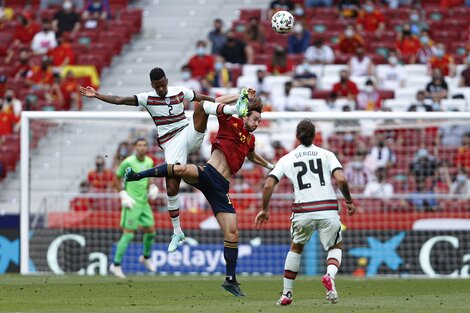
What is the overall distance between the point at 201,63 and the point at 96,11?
5.13 m

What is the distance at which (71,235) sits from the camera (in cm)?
2191

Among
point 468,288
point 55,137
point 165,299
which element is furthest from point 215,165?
point 55,137

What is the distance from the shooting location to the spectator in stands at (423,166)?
74.2 ft

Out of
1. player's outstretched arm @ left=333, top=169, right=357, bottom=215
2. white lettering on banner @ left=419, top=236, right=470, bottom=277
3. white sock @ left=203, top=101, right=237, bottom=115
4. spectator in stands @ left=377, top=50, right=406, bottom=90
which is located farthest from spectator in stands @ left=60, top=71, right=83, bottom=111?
player's outstretched arm @ left=333, top=169, right=357, bottom=215

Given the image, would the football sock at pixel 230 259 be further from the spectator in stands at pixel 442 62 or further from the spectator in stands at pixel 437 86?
the spectator in stands at pixel 442 62

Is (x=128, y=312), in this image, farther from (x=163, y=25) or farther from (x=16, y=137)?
(x=163, y=25)

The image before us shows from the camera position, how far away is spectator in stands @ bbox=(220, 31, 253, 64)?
92.8ft

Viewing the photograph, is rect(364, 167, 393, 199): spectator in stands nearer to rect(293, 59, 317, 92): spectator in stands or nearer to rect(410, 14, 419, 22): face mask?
rect(293, 59, 317, 92): spectator in stands

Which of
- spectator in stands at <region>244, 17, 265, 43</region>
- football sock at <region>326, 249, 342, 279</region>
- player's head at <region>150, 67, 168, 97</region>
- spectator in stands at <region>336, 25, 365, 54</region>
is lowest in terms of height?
football sock at <region>326, 249, 342, 279</region>

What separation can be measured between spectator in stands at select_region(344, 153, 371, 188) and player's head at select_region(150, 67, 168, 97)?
25.8 feet

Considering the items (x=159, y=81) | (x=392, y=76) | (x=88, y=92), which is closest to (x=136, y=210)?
(x=159, y=81)

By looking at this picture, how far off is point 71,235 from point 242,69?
7535mm

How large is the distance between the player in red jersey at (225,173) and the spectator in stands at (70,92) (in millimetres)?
13596

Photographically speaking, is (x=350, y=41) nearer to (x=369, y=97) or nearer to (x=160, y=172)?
(x=369, y=97)
